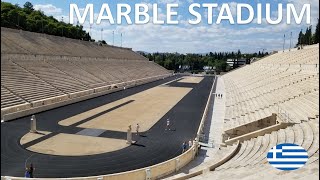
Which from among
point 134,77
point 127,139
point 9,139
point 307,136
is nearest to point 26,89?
point 9,139

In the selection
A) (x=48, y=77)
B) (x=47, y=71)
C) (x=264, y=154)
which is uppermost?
(x=47, y=71)

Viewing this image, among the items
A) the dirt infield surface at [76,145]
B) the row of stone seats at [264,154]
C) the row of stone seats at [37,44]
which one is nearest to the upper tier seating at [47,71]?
the row of stone seats at [37,44]

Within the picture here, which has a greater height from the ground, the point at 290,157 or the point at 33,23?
the point at 33,23

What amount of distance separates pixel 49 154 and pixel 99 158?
2.56 metres

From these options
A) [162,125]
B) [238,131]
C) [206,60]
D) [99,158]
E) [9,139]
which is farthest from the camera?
[206,60]

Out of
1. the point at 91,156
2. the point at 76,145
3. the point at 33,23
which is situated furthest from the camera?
the point at 33,23

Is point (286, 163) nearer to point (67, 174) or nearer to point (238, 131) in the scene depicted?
point (67, 174)

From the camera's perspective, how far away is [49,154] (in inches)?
631

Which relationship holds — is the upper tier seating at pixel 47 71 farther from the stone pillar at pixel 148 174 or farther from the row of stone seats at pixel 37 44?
the stone pillar at pixel 148 174

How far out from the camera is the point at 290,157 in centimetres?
488

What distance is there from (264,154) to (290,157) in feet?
30.1

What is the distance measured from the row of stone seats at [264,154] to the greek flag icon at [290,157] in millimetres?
4158

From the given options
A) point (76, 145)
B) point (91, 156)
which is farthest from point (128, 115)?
point (91, 156)

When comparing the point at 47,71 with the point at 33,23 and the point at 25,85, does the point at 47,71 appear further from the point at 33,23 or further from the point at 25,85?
the point at 33,23
